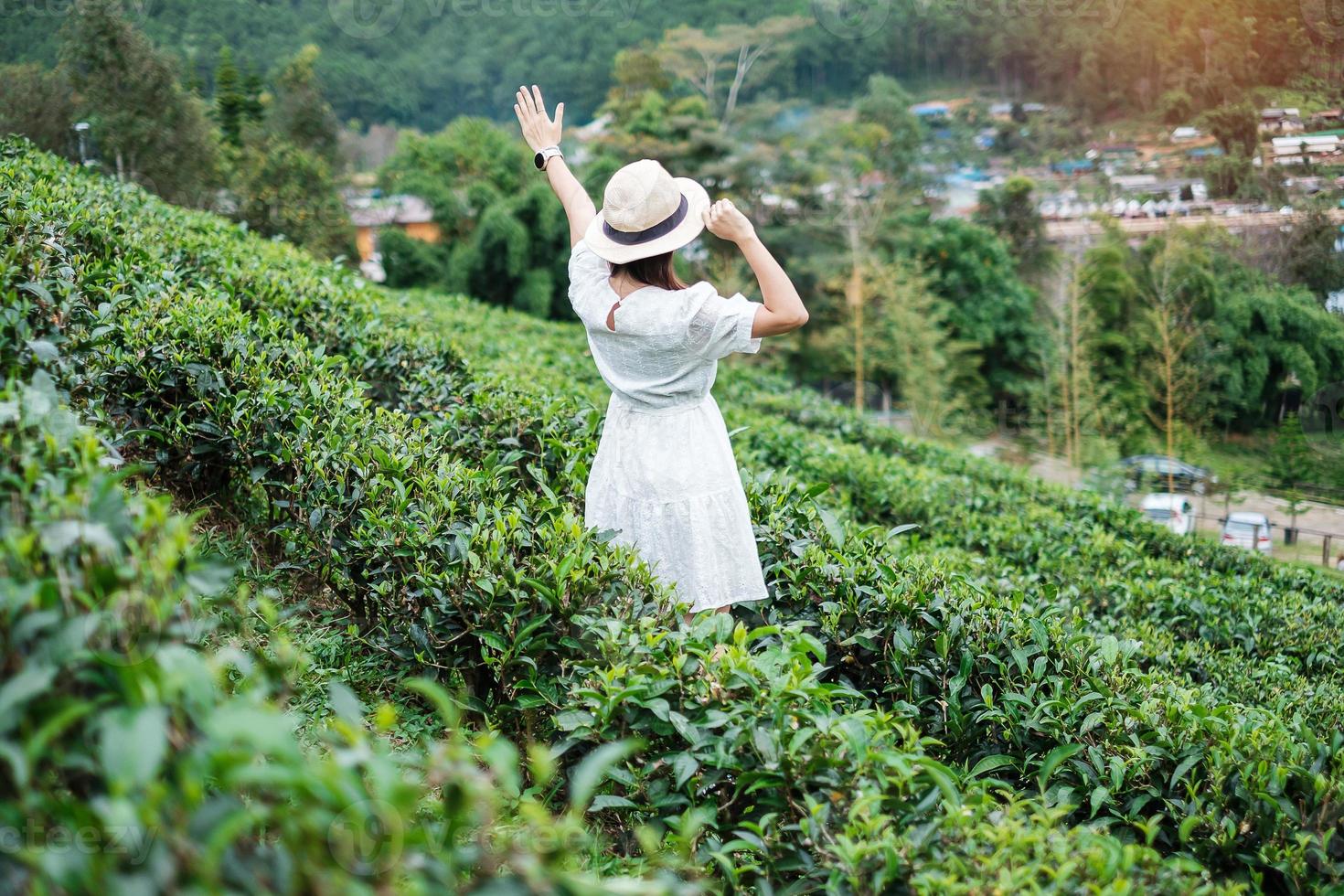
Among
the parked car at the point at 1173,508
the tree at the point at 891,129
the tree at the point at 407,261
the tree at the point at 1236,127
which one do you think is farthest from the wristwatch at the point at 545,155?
the tree at the point at 891,129

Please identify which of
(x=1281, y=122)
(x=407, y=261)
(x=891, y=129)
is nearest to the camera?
(x=1281, y=122)

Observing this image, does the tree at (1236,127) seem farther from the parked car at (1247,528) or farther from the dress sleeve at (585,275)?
the dress sleeve at (585,275)

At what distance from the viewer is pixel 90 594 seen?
3.51ft

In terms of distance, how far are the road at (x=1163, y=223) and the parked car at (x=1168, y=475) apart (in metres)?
3.87

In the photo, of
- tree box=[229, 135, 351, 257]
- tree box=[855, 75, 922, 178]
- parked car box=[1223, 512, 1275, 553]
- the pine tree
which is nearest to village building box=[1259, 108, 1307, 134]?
parked car box=[1223, 512, 1275, 553]

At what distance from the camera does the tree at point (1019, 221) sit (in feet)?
80.8

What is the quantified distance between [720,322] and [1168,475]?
15614 millimetres

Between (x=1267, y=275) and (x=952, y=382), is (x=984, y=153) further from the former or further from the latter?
(x=1267, y=275)

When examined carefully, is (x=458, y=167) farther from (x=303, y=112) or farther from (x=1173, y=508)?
(x=1173, y=508)

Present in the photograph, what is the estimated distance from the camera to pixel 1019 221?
24984mm

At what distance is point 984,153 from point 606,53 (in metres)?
15.5

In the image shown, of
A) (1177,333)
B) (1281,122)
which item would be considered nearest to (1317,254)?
(1281,122)

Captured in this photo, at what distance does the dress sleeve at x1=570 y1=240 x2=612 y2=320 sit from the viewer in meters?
2.30

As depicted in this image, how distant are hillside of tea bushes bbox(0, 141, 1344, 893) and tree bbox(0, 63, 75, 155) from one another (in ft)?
23.0
